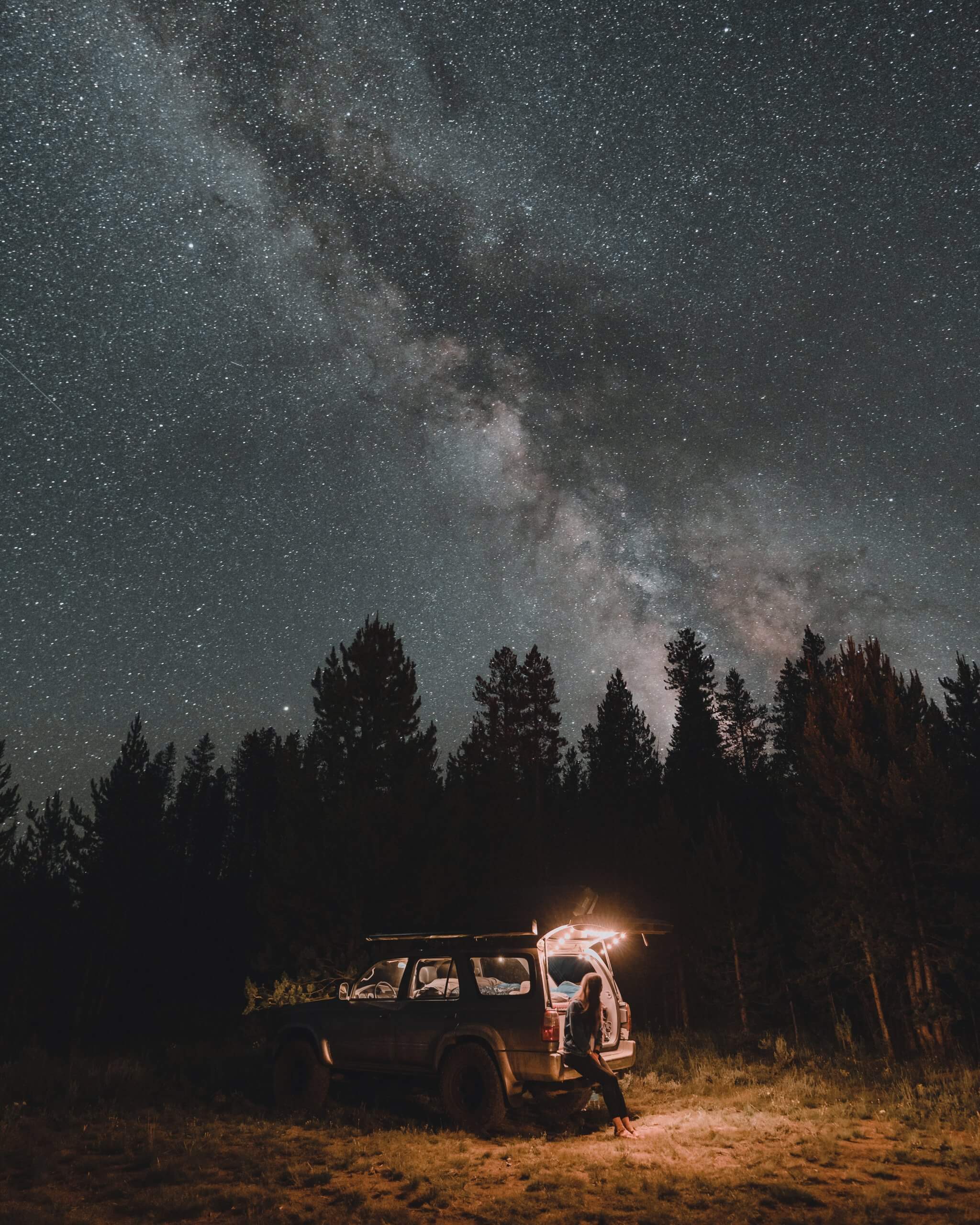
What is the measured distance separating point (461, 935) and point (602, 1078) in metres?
2.09

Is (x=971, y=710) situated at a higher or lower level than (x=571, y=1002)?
higher

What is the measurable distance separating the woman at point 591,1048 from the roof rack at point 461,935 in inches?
30.7

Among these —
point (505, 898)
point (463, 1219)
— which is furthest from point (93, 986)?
point (463, 1219)

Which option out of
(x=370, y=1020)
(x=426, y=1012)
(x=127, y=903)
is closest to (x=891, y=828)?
(x=426, y=1012)

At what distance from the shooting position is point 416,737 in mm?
20531

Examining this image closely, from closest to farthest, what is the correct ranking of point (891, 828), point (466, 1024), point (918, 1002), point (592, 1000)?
point (592, 1000) → point (466, 1024) → point (918, 1002) → point (891, 828)

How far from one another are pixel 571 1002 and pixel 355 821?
1111 centimetres

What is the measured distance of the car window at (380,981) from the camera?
906cm

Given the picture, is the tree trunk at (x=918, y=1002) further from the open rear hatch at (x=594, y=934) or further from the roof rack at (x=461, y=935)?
the roof rack at (x=461, y=935)

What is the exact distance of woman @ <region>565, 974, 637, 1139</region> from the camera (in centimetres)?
753

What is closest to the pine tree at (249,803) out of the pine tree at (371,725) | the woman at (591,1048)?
the pine tree at (371,725)

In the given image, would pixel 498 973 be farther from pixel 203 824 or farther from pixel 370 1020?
pixel 203 824

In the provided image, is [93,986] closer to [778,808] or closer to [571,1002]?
[778,808]

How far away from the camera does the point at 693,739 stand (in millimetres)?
45688
